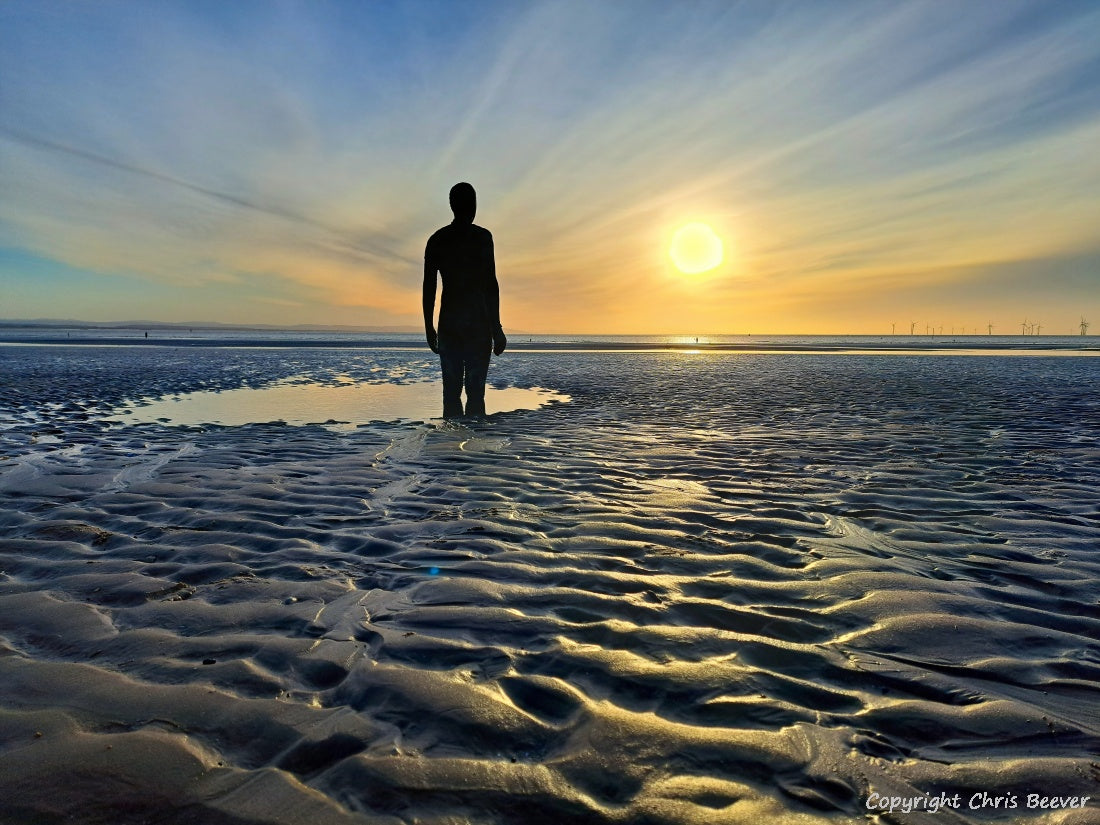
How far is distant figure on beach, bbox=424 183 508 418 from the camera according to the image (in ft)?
34.0

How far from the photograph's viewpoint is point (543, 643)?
2947mm

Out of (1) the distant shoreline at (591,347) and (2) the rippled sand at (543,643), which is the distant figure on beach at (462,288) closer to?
(2) the rippled sand at (543,643)

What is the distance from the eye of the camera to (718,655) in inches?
110

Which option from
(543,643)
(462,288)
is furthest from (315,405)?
(543,643)

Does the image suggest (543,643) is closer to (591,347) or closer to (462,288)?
(462,288)

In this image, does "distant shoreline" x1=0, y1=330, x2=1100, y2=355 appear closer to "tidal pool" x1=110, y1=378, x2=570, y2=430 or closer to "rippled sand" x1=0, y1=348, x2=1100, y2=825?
"tidal pool" x1=110, y1=378, x2=570, y2=430

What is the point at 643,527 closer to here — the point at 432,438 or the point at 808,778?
the point at 808,778

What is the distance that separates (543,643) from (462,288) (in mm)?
8433

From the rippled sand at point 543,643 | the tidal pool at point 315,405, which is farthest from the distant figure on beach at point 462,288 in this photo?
the rippled sand at point 543,643

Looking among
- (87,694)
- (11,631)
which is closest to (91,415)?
(11,631)

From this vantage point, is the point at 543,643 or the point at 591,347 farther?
the point at 591,347

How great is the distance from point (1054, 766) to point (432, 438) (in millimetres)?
8118

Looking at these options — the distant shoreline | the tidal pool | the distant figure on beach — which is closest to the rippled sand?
the distant figure on beach

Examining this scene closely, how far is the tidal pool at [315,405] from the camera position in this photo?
11.6 m
